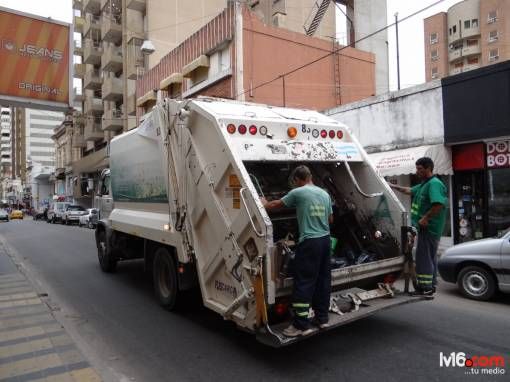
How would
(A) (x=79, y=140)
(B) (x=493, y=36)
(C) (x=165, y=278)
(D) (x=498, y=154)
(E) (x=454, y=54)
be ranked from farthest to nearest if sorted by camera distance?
1. (E) (x=454, y=54)
2. (B) (x=493, y=36)
3. (A) (x=79, y=140)
4. (D) (x=498, y=154)
5. (C) (x=165, y=278)

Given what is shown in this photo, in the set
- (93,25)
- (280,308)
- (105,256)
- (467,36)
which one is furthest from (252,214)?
(467,36)

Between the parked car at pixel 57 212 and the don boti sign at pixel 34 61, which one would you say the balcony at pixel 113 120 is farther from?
the don boti sign at pixel 34 61

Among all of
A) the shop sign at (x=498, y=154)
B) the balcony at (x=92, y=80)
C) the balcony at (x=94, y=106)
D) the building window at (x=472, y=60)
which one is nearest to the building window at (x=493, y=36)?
the building window at (x=472, y=60)

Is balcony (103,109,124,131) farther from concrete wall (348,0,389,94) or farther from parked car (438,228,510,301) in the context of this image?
parked car (438,228,510,301)

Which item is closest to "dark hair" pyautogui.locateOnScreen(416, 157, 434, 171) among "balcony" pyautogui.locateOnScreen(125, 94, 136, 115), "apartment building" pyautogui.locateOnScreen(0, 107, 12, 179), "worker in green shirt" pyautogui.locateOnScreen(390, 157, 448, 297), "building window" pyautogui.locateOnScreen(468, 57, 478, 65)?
"worker in green shirt" pyautogui.locateOnScreen(390, 157, 448, 297)

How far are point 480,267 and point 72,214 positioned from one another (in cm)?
2855

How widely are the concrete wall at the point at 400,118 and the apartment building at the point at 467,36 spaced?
141 ft

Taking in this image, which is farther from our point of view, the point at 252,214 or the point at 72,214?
the point at 72,214

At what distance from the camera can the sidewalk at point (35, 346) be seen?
159 inches

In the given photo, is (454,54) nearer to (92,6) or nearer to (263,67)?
(92,6)

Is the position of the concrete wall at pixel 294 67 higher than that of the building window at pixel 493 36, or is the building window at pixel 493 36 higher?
the building window at pixel 493 36

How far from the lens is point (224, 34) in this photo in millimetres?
20000

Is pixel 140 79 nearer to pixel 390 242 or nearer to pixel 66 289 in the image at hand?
pixel 66 289

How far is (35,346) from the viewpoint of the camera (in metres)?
4.80
